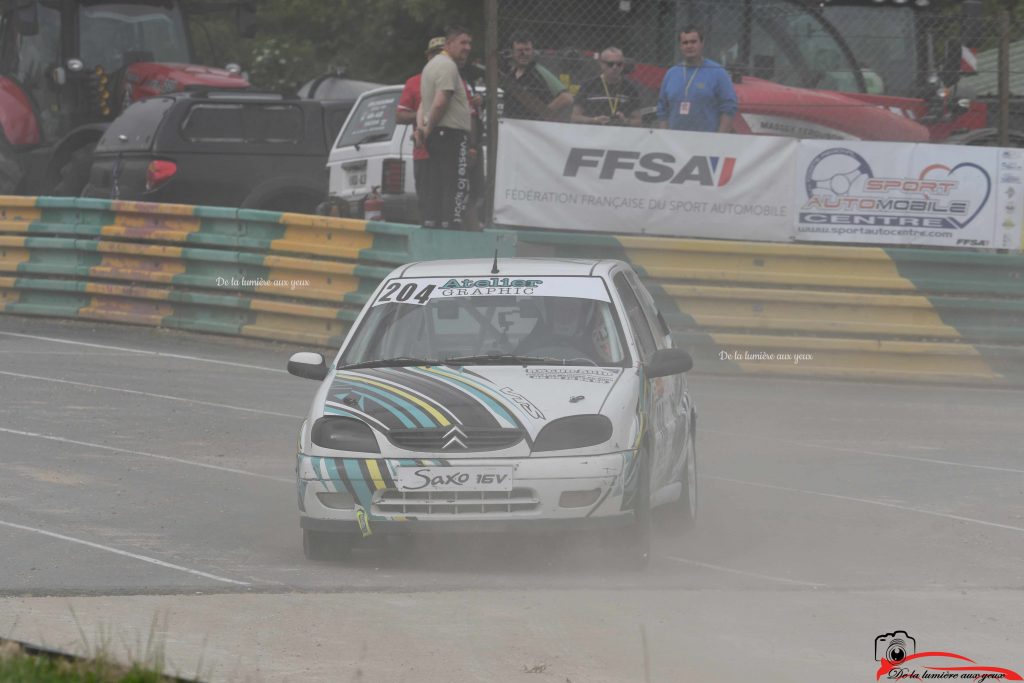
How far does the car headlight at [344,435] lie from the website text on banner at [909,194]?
24.8ft

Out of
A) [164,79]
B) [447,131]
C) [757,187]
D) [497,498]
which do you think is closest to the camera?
[497,498]

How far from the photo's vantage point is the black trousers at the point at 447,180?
14.8 metres

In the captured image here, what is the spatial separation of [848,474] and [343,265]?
6.37 m

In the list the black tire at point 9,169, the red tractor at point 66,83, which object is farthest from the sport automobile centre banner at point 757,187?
the black tire at point 9,169

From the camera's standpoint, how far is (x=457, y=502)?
7.68m

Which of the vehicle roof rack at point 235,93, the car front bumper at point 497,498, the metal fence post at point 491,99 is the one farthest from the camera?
the vehicle roof rack at point 235,93

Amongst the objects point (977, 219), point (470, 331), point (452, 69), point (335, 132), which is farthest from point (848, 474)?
point (335, 132)

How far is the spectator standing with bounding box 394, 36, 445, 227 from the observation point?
49.0 ft

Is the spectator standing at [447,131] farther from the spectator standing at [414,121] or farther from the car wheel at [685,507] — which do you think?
the car wheel at [685,507]

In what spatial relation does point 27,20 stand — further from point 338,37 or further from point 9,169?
point 338,37

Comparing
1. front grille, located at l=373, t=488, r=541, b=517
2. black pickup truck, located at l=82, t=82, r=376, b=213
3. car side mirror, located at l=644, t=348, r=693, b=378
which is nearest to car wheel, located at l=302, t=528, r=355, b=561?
front grille, located at l=373, t=488, r=541, b=517

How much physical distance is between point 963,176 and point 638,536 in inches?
305

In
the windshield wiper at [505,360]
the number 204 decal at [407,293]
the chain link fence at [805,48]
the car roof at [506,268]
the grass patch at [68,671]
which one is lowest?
the grass patch at [68,671]

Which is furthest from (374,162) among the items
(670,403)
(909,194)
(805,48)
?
(670,403)
